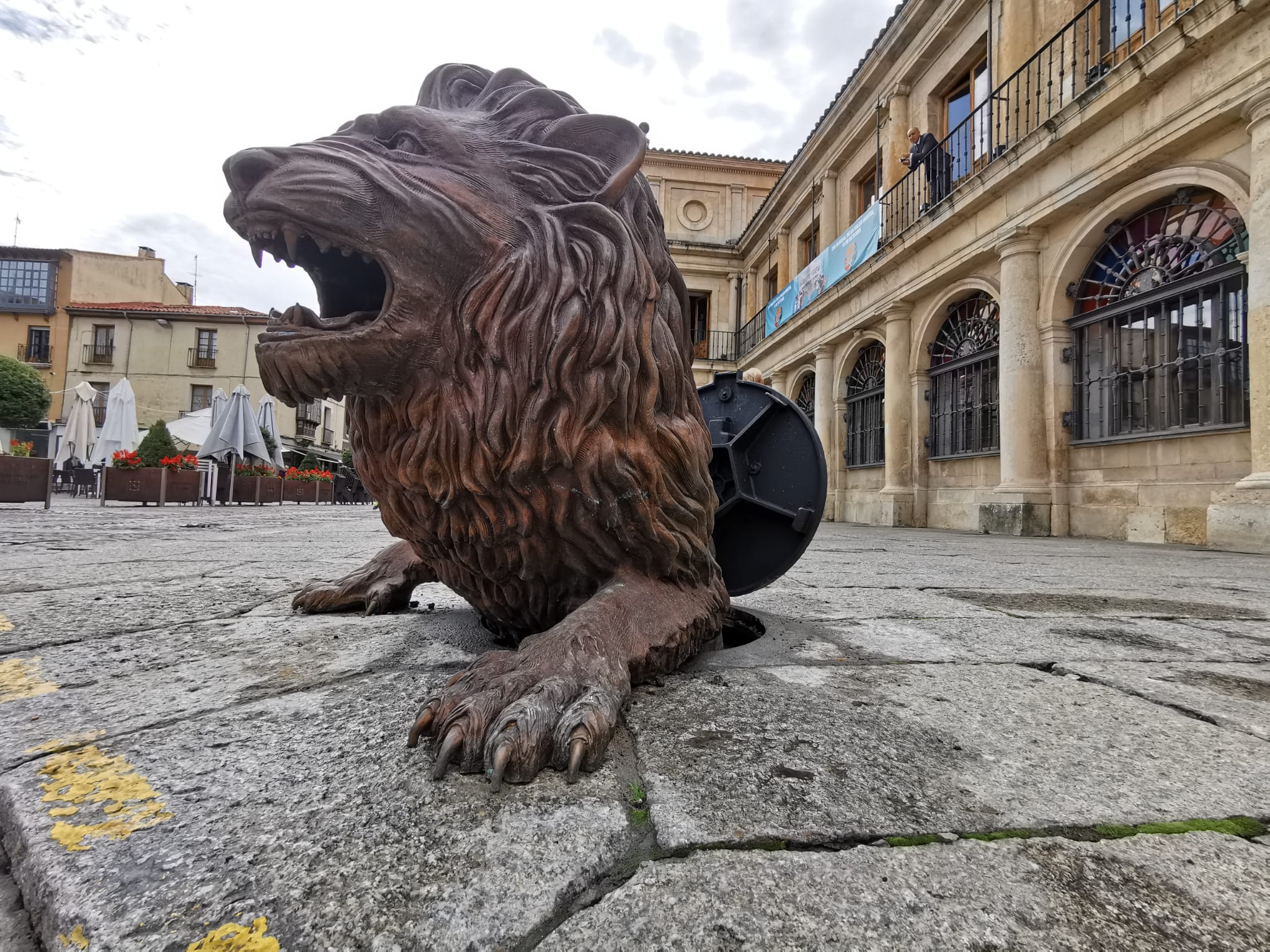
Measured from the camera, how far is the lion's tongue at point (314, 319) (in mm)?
1272

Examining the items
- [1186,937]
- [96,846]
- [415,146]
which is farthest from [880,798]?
[415,146]

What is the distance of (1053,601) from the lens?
2768 millimetres

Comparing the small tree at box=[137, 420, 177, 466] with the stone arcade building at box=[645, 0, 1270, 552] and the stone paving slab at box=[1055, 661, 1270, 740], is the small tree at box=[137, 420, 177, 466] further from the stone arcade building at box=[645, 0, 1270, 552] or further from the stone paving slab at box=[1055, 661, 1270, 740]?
the stone paving slab at box=[1055, 661, 1270, 740]

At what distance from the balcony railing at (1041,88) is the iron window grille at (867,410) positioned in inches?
103

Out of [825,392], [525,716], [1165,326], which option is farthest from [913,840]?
[825,392]

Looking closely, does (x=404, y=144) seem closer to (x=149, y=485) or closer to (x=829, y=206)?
(x=149, y=485)

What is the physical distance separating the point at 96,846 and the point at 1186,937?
3.58 ft

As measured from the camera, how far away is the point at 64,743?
0.97 meters

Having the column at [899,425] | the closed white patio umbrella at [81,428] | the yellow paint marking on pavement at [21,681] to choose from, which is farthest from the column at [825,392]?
the closed white patio umbrella at [81,428]

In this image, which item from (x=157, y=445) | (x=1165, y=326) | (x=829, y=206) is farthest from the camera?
(x=829, y=206)

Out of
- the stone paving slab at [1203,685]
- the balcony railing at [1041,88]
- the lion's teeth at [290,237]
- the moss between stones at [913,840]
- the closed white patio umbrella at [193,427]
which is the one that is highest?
the balcony railing at [1041,88]

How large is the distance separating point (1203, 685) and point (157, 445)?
17.3 metres

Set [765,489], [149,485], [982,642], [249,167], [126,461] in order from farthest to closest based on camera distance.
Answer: [149,485] < [126,461] < [765,489] < [982,642] < [249,167]

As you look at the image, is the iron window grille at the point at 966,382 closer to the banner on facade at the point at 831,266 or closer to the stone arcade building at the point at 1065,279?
the stone arcade building at the point at 1065,279
